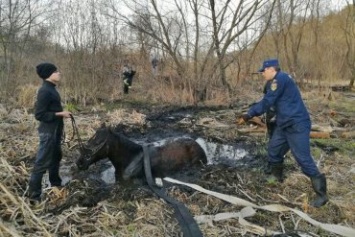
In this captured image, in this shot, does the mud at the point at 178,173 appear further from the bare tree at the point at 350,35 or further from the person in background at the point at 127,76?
the bare tree at the point at 350,35

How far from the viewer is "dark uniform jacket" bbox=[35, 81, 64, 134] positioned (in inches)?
210

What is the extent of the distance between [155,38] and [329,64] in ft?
34.8

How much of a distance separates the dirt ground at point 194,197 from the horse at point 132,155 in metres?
0.22

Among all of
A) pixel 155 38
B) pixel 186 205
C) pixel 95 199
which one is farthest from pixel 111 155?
pixel 155 38

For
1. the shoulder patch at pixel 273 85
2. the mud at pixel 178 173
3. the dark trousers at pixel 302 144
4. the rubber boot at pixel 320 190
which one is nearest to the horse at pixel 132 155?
the mud at pixel 178 173

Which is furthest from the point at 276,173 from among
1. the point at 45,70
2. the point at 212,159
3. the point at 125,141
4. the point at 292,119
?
the point at 45,70

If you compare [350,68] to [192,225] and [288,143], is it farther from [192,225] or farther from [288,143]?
[192,225]

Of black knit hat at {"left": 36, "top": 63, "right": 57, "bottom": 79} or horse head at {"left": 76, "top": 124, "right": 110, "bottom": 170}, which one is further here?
horse head at {"left": 76, "top": 124, "right": 110, "bottom": 170}

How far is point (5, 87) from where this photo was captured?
13828mm

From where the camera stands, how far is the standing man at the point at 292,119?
5316 mm

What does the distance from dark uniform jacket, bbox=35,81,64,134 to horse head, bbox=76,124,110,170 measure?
0.48 meters

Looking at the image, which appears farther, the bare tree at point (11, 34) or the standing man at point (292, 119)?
the bare tree at point (11, 34)

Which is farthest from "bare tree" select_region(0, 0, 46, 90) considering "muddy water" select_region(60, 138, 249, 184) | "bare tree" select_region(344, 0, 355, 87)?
"bare tree" select_region(344, 0, 355, 87)

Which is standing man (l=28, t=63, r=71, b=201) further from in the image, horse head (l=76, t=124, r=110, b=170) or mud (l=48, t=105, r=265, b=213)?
mud (l=48, t=105, r=265, b=213)
